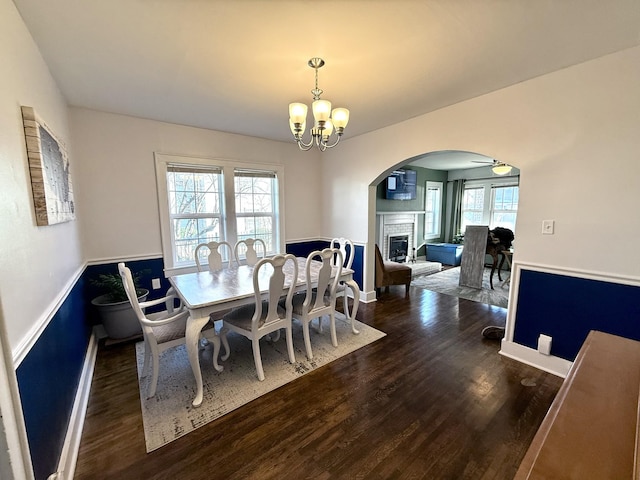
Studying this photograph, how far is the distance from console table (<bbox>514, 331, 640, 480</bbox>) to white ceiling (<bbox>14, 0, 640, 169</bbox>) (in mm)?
1764

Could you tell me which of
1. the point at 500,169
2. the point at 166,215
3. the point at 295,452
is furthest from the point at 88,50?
the point at 500,169

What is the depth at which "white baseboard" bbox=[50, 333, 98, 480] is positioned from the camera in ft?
4.52

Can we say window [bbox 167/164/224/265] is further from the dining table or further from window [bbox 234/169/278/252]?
the dining table

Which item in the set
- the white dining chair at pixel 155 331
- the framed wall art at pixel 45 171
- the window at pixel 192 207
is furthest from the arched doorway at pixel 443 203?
the framed wall art at pixel 45 171

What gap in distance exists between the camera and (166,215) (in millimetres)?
3268

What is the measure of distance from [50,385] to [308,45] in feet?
7.90

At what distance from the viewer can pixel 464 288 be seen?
4.52 metres

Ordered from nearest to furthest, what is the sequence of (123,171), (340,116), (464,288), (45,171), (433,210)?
1. (45,171)
2. (340,116)
3. (123,171)
4. (464,288)
5. (433,210)

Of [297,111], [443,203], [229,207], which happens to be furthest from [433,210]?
[297,111]

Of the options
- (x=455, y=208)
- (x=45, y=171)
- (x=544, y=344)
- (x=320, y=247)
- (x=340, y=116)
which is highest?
(x=340, y=116)

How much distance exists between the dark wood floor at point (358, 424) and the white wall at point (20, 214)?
3.03 ft

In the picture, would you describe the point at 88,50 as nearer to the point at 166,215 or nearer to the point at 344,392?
the point at 166,215

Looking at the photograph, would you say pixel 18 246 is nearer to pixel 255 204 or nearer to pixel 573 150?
pixel 255 204

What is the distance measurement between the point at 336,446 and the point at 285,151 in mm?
3742
